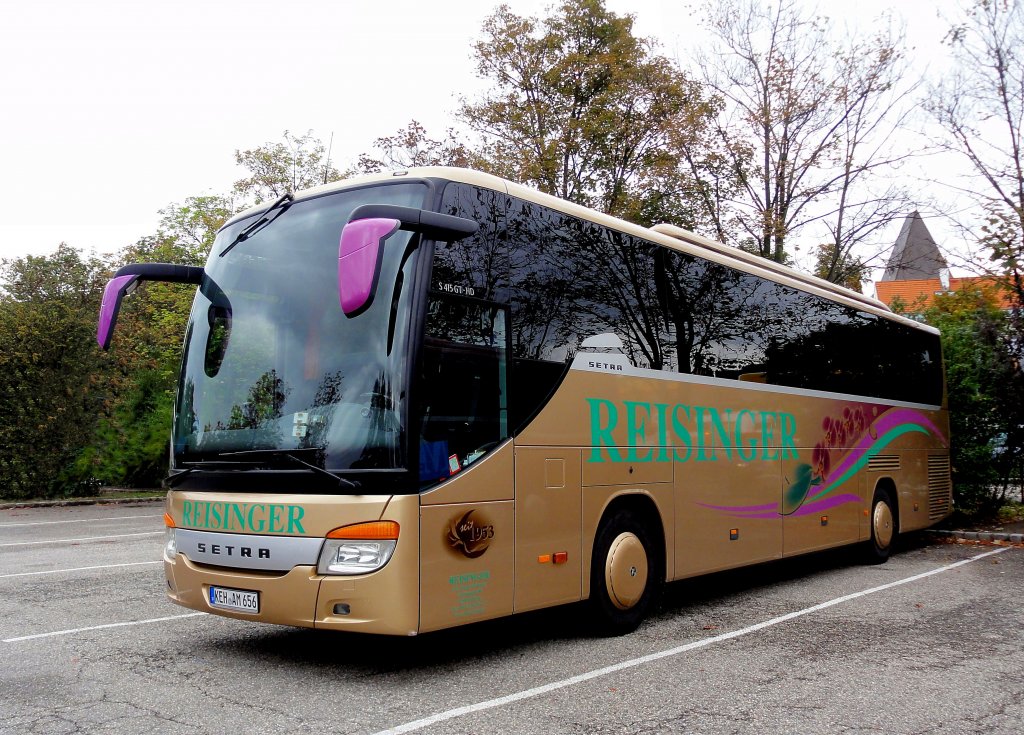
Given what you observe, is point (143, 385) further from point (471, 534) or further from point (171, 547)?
point (471, 534)

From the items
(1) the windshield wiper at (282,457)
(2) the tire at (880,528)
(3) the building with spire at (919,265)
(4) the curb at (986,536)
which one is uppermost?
(3) the building with spire at (919,265)

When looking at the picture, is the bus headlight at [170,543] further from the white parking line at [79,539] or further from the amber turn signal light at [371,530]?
the white parking line at [79,539]

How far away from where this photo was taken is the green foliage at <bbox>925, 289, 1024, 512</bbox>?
16.1 metres

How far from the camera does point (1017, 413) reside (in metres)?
16.1

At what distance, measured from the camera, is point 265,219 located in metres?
6.86

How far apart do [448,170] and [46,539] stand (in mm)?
11885

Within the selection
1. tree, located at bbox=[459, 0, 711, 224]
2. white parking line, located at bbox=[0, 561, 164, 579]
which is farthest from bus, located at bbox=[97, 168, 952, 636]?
tree, located at bbox=[459, 0, 711, 224]

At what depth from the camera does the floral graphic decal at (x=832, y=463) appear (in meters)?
10.2

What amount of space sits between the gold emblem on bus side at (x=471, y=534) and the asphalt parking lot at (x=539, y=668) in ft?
2.89

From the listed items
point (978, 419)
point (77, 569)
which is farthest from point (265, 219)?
point (978, 419)

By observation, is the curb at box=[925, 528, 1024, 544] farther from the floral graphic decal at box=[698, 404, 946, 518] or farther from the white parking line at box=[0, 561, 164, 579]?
the white parking line at box=[0, 561, 164, 579]

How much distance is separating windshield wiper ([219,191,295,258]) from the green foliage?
1340 centimetres

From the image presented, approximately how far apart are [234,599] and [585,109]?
838 inches

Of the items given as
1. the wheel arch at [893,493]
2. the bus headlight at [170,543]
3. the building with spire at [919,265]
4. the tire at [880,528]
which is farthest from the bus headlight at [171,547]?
the building with spire at [919,265]
